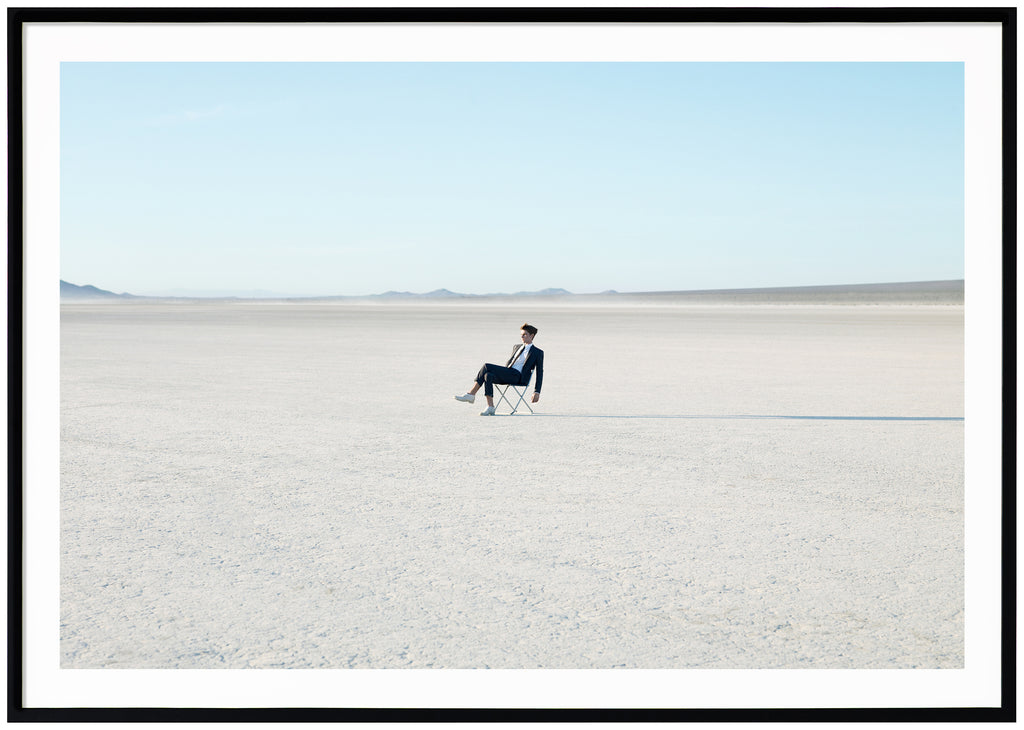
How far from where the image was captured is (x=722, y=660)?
12.2 ft

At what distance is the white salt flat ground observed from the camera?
3.89 m

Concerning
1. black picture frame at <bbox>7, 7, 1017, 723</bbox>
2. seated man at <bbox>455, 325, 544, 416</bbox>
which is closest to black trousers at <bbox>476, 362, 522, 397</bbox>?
seated man at <bbox>455, 325, 544, 416</bbox>

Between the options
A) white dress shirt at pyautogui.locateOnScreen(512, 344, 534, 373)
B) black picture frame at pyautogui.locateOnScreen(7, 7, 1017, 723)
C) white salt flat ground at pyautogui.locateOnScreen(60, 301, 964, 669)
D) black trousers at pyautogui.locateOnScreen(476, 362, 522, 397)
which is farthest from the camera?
white dress shirt at pyautogui.locateOnScreen(512, 344, 534, 373)

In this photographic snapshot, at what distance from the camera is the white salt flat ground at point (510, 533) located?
389cm

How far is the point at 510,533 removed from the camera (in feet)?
18.1

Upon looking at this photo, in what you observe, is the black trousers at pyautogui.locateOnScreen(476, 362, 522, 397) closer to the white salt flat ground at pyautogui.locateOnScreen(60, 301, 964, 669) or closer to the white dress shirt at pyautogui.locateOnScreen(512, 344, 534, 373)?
the white dress shirt at pyautogui.locateOnScreen(512, 344, 534, 373)
